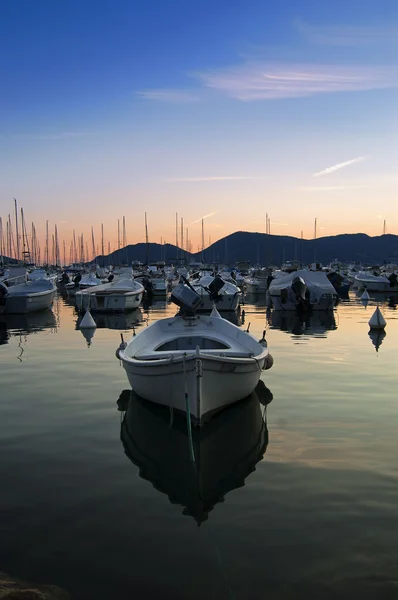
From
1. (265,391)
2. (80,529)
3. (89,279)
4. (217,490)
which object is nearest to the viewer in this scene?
(80,529)

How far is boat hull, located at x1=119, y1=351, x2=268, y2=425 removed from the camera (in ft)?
32.5

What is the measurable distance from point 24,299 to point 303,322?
1855 cm

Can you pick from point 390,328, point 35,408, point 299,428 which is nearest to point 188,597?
point 299,428

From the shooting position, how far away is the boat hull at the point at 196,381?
9.90 m

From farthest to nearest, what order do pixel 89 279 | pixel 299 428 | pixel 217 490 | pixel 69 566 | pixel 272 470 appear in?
pixel 89 279 < pixel 299 428 < pixel 272 470 < pixel 217 490 < pixel 69 566

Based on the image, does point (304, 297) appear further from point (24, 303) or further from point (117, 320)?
point (24, 303)

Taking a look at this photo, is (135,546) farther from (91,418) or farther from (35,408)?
(35,408)

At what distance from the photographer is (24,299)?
3494 cm

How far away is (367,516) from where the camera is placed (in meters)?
6.79

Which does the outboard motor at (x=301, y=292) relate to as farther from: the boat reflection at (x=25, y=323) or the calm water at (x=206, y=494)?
the calm water at (x=206, y=494)

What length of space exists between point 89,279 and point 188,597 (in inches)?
2017

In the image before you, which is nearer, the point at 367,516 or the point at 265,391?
the point at 367,516

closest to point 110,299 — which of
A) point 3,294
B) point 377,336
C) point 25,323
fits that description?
point 25,323

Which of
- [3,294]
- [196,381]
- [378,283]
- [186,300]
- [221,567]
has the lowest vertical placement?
[378,283]
